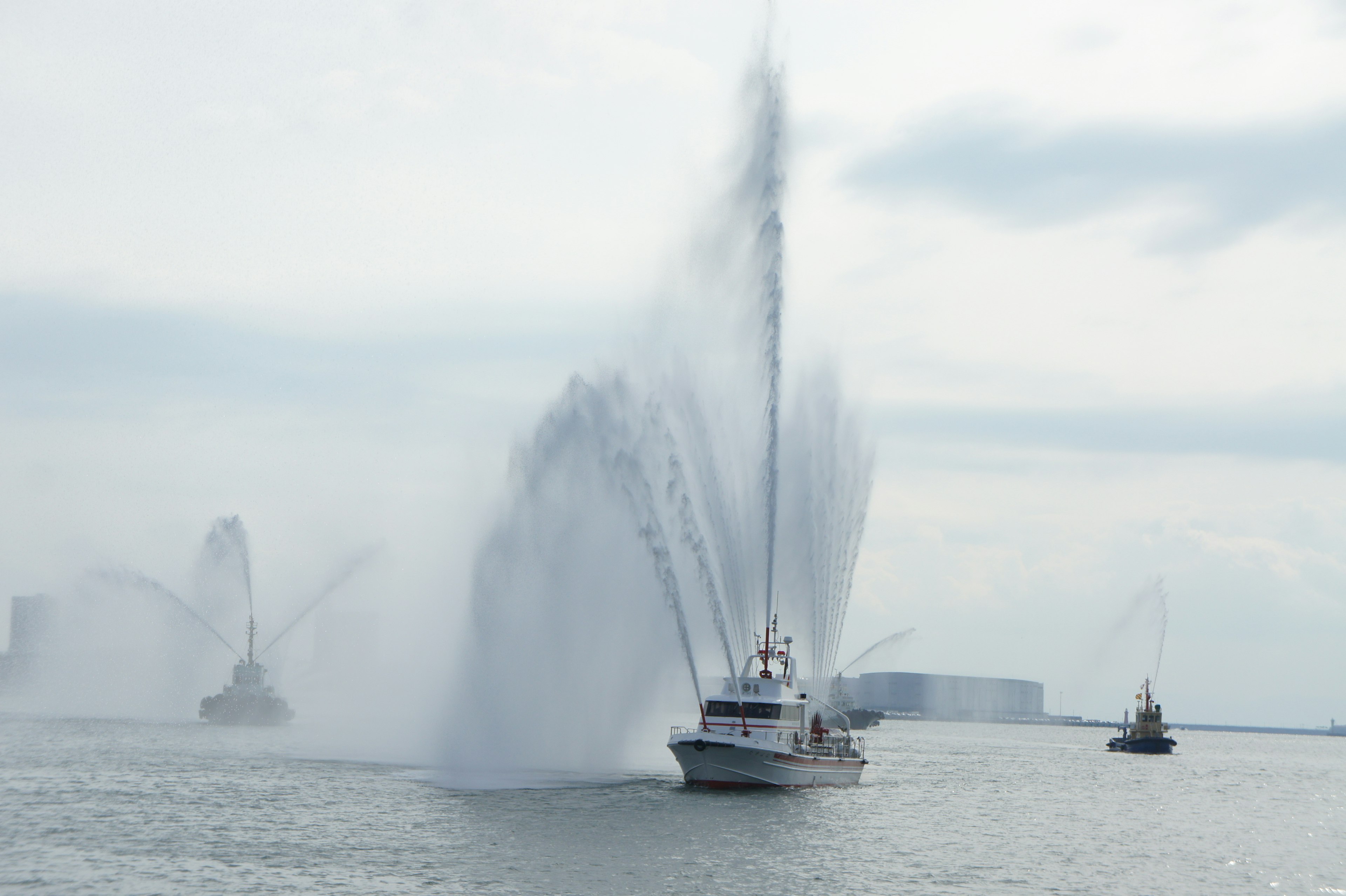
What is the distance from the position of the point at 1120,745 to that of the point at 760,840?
11662 cm

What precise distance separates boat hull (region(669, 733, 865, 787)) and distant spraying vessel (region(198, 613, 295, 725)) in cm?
6823

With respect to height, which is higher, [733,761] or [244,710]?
[733,761]

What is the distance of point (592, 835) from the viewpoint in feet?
139

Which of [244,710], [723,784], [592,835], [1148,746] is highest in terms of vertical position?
[592,835]

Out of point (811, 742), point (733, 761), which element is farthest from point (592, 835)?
point (811, 742)

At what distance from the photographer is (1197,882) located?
4225cm

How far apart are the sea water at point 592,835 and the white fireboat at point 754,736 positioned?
1.17m

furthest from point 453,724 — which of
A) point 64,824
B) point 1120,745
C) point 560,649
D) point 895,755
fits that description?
point 1120,745

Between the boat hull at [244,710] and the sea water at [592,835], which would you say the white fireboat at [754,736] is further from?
the boat hull at [244,710]

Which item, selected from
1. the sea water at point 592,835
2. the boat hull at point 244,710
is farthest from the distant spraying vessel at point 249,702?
the sea water at point 592,835

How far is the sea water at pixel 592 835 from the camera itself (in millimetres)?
35688

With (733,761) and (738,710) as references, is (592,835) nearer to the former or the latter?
(733,761)

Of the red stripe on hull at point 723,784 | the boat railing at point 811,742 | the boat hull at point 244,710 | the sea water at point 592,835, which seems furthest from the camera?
the boat hull at point 244,710

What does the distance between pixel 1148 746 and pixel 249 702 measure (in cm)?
10192
